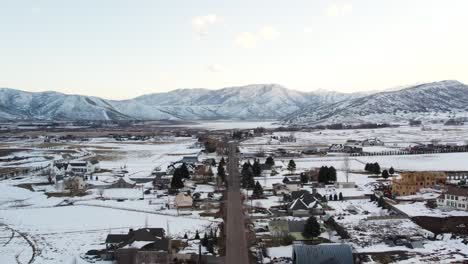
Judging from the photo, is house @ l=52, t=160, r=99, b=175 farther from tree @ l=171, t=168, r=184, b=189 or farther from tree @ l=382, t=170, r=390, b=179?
tree @ l=382, t=170, r=390, b=179

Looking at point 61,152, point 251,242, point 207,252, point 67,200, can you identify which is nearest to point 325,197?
point 251,242

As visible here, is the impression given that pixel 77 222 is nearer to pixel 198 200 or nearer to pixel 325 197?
pixel 198 200

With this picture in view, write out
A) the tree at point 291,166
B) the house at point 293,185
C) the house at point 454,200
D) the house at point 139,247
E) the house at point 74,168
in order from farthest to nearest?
1. the house at point 74,168
2. the tree at point 291,166
3. the house at point 293,185
4. the house at point 454,200
5. the house at point 139,247

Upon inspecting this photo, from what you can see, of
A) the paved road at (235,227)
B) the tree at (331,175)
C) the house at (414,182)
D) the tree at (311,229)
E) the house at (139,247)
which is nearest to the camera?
the house at (139,247)

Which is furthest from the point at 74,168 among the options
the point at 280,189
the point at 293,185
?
the point at 293,185

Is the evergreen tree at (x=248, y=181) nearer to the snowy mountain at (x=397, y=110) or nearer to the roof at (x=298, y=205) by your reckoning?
the roof at (x=298, y=205)

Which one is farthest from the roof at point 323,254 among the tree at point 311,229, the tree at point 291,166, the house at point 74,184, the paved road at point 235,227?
the tree at point 291,166

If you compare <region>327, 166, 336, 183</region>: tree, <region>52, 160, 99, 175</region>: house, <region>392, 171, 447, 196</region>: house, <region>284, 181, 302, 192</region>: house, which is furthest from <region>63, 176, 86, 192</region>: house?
<region>392, 171, 447, 196</region>: house
